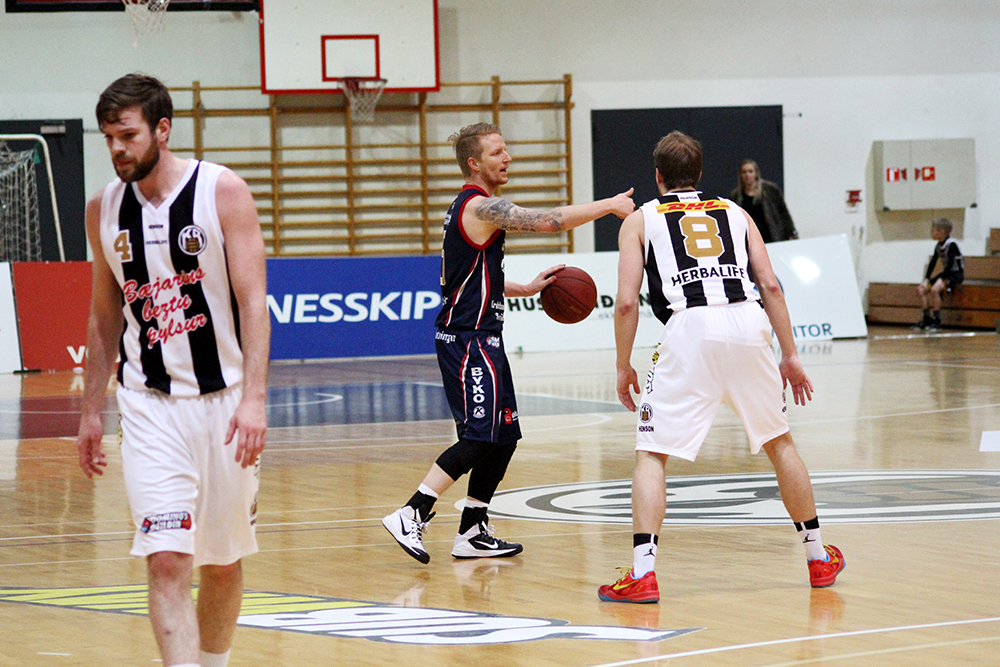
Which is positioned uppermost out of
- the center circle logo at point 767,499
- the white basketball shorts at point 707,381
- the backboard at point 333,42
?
the backboard at point 333,42

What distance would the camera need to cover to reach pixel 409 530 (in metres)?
5.59

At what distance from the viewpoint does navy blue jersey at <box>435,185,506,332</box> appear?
5691 millimetres

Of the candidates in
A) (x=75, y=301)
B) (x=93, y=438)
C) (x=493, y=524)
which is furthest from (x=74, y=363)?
(x=93, y=438)

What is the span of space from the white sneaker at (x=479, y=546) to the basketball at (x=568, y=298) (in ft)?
3.27

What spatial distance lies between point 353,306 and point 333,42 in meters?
4.98

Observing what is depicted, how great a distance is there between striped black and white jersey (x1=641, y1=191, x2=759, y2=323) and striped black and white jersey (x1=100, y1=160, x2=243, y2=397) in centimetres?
200

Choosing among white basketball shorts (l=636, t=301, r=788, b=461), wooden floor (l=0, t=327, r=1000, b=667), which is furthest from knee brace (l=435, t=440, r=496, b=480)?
white basketball shorts (l=636, t=301, r=788, b=461)

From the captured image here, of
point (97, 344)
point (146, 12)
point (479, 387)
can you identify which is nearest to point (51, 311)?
point (146, 12)

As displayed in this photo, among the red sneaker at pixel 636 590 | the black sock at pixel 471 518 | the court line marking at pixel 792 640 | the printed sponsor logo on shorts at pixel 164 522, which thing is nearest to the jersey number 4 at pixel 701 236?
the red sneaker at pixel 636 590

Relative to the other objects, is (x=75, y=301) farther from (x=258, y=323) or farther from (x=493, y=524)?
(x=258, y=323)

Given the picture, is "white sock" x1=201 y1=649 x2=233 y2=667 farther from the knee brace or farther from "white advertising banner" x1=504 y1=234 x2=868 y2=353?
"white advertising banner" x1=504 y1=234 x2=868 y2=353

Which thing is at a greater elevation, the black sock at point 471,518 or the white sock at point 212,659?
the white sock at point 212,659

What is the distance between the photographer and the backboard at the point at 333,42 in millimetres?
19078

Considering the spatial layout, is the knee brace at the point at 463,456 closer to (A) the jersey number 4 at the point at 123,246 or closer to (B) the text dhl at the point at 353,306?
(A) the jersey number 4 at the point at 123,246
